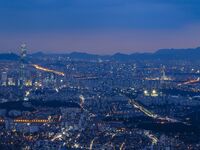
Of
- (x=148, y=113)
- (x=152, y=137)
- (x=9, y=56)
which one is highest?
(x=9, y=56)

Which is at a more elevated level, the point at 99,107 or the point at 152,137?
the point at 152,137

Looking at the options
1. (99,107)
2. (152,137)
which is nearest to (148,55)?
(99,107)

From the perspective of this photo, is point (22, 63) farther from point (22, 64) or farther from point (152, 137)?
point (152, 137)

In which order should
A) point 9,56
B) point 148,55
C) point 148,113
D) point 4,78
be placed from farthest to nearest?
point 148,55 < point 9,56 < point 4,78 < point 148,113

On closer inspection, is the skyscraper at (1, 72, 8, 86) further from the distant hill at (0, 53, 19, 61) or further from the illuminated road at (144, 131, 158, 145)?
the illuminated road at (144, 131, 158, 145)

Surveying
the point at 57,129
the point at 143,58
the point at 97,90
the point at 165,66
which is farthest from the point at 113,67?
the point at 57,129

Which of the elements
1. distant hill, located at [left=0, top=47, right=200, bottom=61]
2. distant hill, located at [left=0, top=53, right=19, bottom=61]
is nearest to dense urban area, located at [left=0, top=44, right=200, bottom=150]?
distant hill, located at [left=0, top=53, right=19, bottom=61]

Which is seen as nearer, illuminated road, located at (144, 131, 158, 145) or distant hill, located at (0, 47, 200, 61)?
illuminated road, located at (144, 131, 158, 145)

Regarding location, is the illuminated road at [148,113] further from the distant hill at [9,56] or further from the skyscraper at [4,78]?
the distant hill at [9,56]
